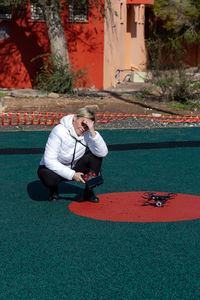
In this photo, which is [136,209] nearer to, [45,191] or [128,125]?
[45,191]

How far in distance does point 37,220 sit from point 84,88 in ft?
53.9

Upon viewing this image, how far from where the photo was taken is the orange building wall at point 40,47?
21875 millimetres

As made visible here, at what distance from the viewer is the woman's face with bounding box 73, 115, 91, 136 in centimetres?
610

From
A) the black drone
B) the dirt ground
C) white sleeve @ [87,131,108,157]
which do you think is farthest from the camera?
the dirt ground

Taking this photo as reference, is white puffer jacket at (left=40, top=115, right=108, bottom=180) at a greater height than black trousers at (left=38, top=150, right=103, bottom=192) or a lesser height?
greater

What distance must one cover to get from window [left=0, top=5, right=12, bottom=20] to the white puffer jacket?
1683cm

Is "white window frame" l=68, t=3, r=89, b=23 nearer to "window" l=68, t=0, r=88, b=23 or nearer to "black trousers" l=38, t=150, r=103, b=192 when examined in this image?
"window" l=68, t=0, r=88, b=23

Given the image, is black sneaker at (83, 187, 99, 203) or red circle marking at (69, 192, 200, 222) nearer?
red circle marking at (69, 192, 200, 222)

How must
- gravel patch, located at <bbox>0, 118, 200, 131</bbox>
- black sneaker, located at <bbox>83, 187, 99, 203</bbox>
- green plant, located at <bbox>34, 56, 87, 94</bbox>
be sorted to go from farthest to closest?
green plant, located at <bbox>34, 56, 87, 94</bbox>
gravel patch, located at <bbox>0, 118, 200, 131</bbox>
black sneaker, located at <bbox>83, 187, 99, 203</bbox>

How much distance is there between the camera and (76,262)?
4859 millimetres

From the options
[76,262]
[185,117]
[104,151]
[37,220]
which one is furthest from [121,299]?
[185,117]

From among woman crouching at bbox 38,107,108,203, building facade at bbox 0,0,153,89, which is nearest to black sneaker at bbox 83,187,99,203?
woman crouching at bbox 38,107,108,203

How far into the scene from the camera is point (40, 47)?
73.3 feet

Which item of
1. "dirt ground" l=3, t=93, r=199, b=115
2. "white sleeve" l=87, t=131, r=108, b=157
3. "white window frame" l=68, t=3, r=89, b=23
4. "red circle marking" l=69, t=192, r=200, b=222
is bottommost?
"dirt ground" l=3, t=93, r=199, b=115
